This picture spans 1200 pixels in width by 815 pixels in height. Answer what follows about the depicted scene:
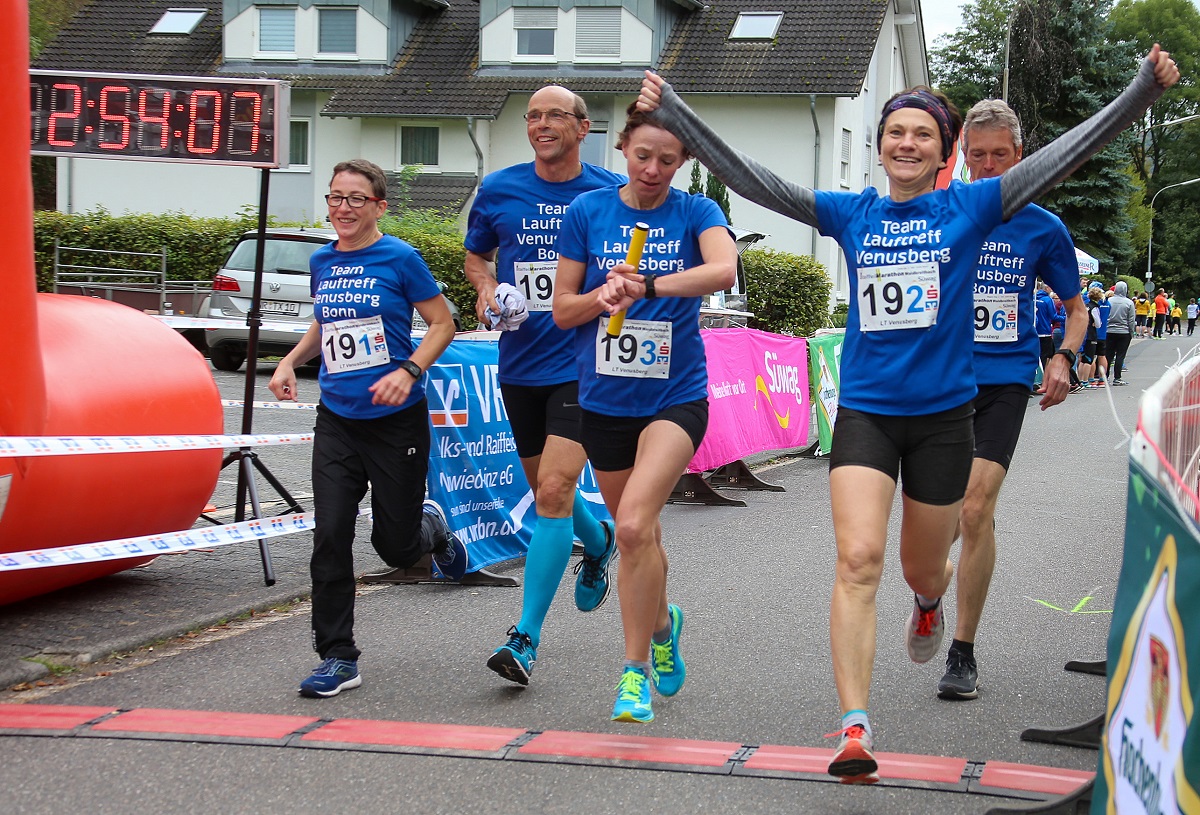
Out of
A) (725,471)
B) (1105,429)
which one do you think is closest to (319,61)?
(1105,429)

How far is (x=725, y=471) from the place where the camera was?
11688mm

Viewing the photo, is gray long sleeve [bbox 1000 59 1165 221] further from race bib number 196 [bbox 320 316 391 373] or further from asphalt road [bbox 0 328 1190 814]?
race bib number 196 [bbox 320 316 391 373]

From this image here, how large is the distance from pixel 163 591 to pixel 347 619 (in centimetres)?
202

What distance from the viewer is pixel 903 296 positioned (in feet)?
13.9

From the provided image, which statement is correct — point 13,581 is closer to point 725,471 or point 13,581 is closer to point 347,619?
point 347,619

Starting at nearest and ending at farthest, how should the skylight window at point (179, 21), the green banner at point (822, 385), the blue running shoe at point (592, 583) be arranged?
the blue running shoe at point (592, 583), the green banner at point (822, 385), the skylight window at point (179, 21)

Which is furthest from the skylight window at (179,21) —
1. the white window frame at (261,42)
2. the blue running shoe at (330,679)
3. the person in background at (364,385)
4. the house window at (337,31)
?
the blue running shoe at (330,679)

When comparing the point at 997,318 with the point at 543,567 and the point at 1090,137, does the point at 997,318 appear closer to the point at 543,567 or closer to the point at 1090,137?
the point at 1090,137

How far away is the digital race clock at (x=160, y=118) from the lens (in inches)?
275

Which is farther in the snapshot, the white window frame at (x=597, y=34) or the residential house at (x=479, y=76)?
the white window frame at (x=597, y=34)

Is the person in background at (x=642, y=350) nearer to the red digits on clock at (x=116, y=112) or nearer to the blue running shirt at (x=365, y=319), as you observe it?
the blue running shirt at (x=365, y=319)

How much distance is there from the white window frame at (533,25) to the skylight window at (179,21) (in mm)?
8679

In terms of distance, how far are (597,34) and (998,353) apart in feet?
98.8

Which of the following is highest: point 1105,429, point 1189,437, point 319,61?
point 319,61
